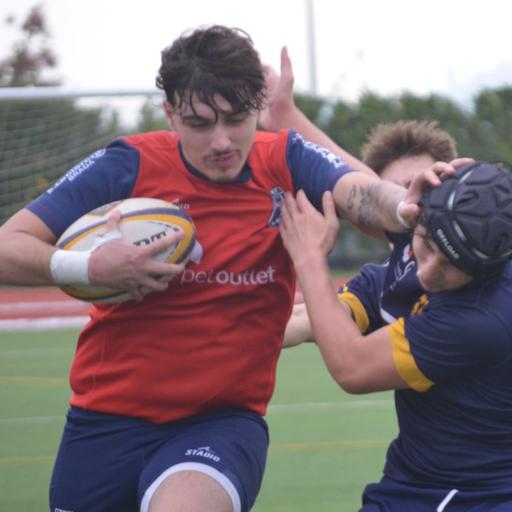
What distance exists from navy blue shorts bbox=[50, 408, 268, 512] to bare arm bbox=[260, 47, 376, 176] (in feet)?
4.29

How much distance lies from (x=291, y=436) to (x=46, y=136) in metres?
8.57

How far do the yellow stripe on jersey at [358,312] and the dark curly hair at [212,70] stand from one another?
87 centimetres

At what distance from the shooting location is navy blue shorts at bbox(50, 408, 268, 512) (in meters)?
4.30

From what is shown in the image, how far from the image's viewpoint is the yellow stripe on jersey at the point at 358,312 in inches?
184

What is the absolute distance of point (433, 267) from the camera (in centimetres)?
392

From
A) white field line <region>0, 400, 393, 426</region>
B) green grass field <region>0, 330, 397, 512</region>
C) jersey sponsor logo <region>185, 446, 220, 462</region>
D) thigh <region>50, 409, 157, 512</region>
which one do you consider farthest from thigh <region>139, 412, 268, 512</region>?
white field line <region>0, 400, 393, 426</region>

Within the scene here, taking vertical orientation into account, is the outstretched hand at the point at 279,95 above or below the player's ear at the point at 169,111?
below

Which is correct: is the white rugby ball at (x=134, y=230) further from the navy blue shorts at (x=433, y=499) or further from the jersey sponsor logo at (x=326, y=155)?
the navy blue shorts at (x=433, y=499)

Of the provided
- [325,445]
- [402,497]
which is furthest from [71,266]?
[325,445]

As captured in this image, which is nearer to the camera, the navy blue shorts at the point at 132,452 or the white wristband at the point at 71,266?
the white wristband at the point at 71,266

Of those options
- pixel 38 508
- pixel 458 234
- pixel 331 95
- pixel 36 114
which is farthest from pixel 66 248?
pixel 331 95

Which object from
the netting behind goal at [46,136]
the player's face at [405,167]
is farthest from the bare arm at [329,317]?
the netting behind goal at [46,136]

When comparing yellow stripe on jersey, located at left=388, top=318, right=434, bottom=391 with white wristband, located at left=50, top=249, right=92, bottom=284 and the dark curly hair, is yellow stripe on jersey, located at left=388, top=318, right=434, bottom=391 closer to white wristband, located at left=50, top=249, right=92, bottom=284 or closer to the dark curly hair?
the dark curly hair

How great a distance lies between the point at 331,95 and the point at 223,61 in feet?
62.8
